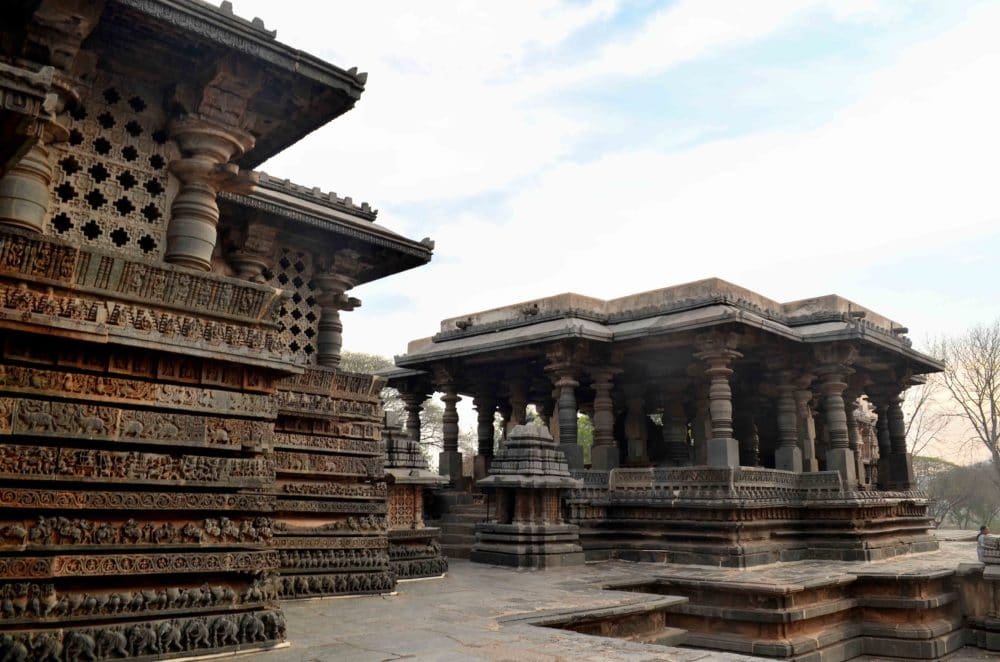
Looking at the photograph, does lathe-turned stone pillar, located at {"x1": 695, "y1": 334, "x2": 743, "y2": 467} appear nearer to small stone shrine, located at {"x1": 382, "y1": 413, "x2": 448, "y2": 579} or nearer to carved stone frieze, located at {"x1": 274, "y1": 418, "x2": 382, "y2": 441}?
small stone shrine, located at {"x1": 382, "y1": 413, "x2": 448, "y2": 579}

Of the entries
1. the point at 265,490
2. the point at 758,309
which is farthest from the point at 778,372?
the point at 265,490

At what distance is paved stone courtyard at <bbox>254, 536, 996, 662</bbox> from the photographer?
4.95 metres

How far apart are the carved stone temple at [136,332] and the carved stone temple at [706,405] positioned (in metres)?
9.34

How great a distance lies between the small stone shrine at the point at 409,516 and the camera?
9898 millimetres

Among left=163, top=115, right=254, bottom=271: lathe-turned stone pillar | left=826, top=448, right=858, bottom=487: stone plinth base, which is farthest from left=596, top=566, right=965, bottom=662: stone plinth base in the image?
left=163, top=115, right=254, bottom=271: lathe-turned stone pillar

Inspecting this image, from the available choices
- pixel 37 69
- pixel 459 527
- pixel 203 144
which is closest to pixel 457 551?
pixel 459 527

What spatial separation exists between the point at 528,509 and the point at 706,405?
921 centimetres

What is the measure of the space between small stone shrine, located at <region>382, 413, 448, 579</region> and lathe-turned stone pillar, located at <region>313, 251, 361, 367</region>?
68.7 inches

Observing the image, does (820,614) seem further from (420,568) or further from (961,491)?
(961,491)

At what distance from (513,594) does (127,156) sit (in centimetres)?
597

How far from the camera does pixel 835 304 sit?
18000 millimetres

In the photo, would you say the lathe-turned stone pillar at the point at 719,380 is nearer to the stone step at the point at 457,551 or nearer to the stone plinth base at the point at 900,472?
the stone step at the point at 457,551

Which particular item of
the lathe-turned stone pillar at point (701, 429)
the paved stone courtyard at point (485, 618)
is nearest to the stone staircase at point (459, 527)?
the paved stone courtyard at point (485, 618)

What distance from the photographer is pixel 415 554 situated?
10.1 meters
